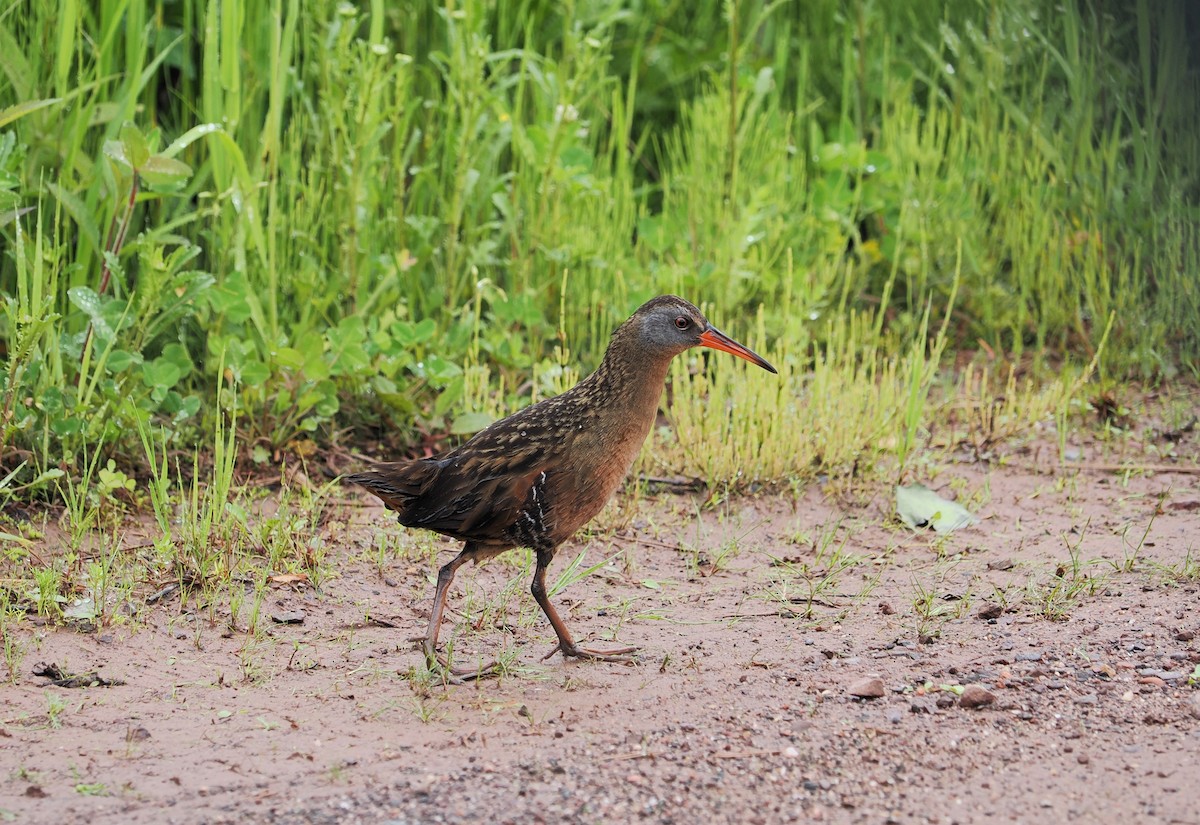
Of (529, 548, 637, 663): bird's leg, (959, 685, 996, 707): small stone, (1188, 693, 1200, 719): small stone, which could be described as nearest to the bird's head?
(529, 548, 637, 663): bird's leg

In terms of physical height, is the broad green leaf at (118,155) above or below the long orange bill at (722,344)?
above

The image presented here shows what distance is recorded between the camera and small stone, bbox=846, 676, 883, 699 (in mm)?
3621

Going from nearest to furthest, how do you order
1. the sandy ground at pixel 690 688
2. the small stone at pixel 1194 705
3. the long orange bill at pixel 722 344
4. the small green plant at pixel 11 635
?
the sandy ground at pixel 690 688, the small stone at pixel 1194 705, the small green plant at pixel 11 635, the long orange bill at pixel 722 344

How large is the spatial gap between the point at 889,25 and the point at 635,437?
4.72 meters

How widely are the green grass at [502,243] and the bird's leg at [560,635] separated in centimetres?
85

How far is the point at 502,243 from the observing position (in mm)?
6387

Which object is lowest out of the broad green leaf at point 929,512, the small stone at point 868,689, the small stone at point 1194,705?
the broad green leaf at point 929,512

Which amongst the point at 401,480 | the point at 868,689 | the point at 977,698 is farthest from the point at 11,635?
the point at 977,698

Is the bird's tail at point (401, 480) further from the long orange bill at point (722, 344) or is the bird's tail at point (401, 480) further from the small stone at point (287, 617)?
the long orange bill at point (722, 344)

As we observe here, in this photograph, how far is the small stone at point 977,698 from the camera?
3.54 meters

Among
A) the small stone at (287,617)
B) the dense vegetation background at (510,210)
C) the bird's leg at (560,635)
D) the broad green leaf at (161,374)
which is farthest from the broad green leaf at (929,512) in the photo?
the broad green leaf at (161,374)

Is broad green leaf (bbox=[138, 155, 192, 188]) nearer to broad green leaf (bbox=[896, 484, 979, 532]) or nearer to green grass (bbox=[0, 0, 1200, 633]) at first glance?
green grass (bbox=[0, 0, 1200, 633])

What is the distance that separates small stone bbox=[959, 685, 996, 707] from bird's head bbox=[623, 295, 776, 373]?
1281 millimetres

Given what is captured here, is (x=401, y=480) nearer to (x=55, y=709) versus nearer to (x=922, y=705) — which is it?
(x=55, y=709)
